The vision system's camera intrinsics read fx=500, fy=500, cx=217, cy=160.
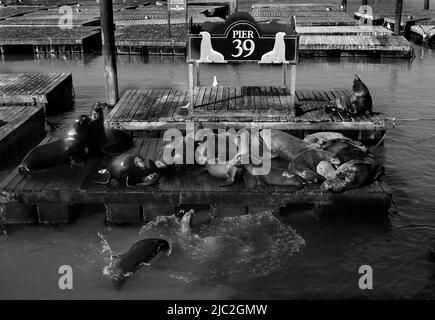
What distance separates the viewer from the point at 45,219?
32.8ft

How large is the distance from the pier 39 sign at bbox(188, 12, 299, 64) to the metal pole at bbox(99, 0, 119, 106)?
419 cm

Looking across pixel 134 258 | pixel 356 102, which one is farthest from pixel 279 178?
pixel 356 102

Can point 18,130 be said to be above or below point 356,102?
below

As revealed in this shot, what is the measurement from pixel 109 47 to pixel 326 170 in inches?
362

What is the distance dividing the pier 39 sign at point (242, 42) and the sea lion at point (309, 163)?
142 inches

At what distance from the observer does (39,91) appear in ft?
54.5

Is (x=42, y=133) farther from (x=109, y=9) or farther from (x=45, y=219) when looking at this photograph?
(x=45, y=219)

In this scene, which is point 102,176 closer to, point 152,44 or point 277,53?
point 277,53

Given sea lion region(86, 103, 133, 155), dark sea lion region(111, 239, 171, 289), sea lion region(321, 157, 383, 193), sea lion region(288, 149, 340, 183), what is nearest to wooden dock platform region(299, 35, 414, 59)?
sea lion region(86, 103, 133, 155)

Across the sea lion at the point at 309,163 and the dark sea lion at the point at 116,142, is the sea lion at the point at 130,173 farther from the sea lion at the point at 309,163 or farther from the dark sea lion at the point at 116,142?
the sea lion at the point at 309,163

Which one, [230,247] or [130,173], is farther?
[130,173]

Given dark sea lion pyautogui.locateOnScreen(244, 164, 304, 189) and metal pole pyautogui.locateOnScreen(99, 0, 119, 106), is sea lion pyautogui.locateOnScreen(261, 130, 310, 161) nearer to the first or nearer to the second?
dark sea lion pyautogui.locateOnScreen(244, 164, 304, 189)

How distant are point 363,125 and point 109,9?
8.62 metres
